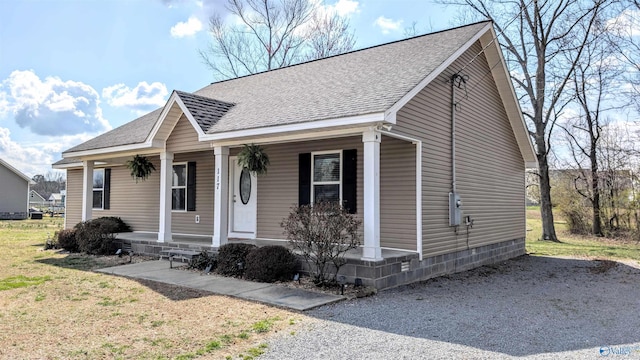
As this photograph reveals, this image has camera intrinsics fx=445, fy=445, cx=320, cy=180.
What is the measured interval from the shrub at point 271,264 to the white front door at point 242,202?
272cm

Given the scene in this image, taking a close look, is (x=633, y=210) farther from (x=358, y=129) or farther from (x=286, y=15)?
(x=286, y=15)

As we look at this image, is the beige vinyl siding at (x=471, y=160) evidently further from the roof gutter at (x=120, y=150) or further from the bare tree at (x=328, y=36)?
the bare tree at (x=328, y=36)

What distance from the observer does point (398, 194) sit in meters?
8.17

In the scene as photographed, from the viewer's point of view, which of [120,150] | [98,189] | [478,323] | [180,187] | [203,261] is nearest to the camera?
[478,323]

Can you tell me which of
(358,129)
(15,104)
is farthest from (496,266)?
(15,104)

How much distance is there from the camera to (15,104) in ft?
66.9

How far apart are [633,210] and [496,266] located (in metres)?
11.5

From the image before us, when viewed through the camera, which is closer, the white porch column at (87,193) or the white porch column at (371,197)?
the white porch column at (371,197)

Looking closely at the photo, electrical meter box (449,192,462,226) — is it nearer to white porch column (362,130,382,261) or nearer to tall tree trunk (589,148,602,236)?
white porch column (362,130,382,261)

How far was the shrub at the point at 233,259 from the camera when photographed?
7766mm

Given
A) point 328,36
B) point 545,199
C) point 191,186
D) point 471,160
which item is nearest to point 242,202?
point 191,186

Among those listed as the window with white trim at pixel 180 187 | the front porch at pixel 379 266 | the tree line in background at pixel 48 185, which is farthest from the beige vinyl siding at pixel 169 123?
the tree line in background at pixel 48 185

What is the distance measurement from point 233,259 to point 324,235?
2.07 meters

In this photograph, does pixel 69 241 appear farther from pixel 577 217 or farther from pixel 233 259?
pixel 577 217
